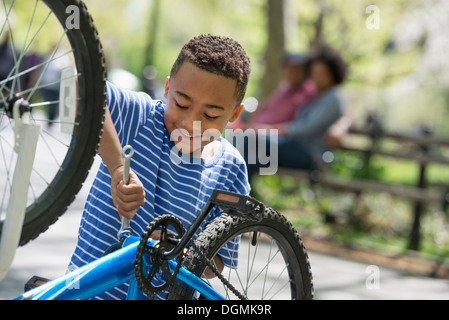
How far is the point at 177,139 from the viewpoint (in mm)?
1833

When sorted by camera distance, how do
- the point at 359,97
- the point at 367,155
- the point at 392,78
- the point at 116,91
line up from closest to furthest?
the point at 116,91 → the point at 367,155 → the point at 359,97 → the point at 392,78

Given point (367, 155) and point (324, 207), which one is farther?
point (367, 155)

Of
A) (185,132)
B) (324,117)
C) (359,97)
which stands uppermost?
(359,97)

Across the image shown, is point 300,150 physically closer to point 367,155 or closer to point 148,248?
point 367,155

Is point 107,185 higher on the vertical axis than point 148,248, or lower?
higher

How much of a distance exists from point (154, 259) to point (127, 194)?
0.52ft

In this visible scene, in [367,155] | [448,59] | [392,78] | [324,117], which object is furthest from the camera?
[392,78]

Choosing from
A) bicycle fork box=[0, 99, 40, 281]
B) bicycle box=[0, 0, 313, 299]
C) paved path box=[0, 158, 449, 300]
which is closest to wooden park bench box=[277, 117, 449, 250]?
paved path box=[0, 158, 449, 300]

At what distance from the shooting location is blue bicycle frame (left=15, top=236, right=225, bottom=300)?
1364 mm

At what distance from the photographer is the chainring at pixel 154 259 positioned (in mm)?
1435

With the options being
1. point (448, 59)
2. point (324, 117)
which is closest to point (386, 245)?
point (324, 117)

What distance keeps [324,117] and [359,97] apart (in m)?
16.9

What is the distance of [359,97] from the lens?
2241cm
